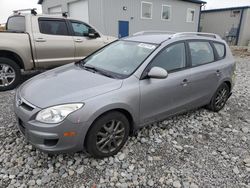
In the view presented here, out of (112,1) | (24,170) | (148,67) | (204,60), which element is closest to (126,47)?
(148,67)

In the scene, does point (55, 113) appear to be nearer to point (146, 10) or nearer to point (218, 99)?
point (218, 99)

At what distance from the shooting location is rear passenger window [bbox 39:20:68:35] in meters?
5.49

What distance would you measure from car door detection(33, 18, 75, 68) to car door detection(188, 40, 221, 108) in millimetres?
3561

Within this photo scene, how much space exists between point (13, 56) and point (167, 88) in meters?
3.88

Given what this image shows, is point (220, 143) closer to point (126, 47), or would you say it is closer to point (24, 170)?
point (126, 47)

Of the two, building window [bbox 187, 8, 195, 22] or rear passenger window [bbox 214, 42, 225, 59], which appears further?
building window [bbox 187, 8, 195, 22]

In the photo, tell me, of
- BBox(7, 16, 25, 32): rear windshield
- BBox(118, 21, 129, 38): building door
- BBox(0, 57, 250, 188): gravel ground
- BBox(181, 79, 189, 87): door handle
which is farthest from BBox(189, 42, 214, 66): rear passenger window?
BBox(118, 21, 129, 38): building door

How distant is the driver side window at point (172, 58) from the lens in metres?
3.03

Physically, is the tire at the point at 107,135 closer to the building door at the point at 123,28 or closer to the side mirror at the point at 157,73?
the side mirror at the point at 157,73

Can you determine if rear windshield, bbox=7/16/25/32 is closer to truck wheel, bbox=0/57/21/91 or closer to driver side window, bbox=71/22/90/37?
truck wheel, bbox=0/57/21/91

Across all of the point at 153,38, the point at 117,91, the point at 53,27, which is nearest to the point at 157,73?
the point at 117,91

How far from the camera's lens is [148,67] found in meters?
2.88

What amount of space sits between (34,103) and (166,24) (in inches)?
595

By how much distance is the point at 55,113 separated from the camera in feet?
7.46
